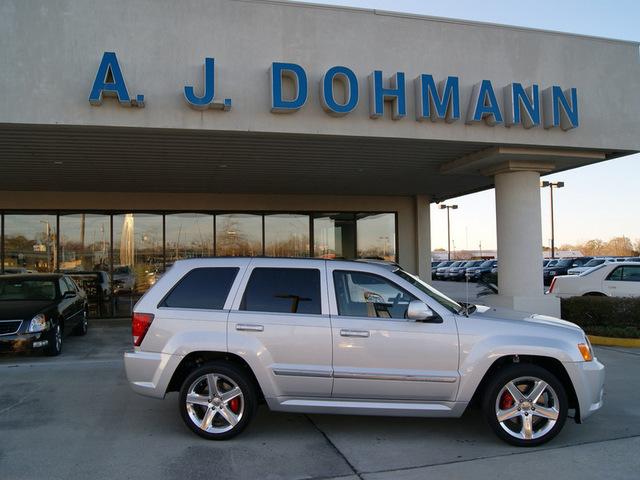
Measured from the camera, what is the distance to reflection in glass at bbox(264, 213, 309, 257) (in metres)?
17.1

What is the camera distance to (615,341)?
10617 mm

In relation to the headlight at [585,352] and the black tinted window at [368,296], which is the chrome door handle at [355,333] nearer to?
the black tinted window at [368,296]

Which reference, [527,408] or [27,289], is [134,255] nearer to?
[27,289]

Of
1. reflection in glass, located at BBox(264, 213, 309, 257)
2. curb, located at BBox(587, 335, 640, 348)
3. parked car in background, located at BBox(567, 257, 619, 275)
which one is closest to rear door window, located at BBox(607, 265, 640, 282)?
curb, located at BBox(587, 335, 640, 348)

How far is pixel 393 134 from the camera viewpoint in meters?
9.70

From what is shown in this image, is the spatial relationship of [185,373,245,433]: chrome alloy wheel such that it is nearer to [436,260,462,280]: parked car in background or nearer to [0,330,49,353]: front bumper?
[0,330,49,353]: front bumper

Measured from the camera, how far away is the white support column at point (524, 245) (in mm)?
11734

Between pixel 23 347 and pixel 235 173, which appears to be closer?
pixel 23 347

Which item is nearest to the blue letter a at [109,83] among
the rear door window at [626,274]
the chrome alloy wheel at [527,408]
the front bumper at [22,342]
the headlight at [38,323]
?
→ the headlight at [38,323]

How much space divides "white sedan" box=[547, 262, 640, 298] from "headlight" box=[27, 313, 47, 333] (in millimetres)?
11562

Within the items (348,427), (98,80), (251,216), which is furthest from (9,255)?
(348,427)

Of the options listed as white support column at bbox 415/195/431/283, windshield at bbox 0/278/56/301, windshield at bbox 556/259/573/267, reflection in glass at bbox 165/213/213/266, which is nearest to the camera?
windshield at bbox 0/278/56/301

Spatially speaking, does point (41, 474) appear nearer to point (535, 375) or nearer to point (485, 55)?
point (535, 375)

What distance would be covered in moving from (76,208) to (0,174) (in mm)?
2958
